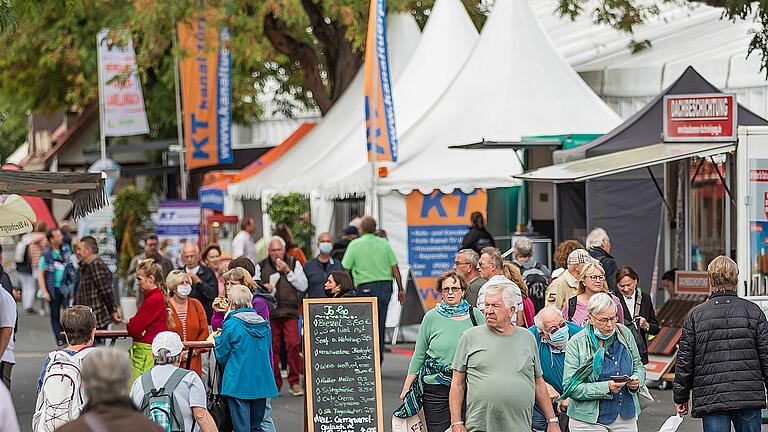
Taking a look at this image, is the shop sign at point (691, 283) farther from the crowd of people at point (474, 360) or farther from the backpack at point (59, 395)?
the backpack at point (59, 395)

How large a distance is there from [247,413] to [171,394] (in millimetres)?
2422

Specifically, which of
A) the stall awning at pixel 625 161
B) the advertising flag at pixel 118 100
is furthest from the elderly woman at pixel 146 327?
the advertising flag at pixel 118 100

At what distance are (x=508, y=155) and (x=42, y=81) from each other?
17799 mm

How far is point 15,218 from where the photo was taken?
13.5m

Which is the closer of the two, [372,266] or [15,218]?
[15,218]

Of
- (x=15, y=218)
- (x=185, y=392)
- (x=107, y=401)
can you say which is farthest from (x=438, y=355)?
(x=15, y=218)

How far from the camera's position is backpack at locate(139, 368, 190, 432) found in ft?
26.4

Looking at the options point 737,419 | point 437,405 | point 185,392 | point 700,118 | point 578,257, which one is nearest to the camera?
point 185,392

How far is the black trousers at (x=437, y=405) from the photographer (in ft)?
30.2

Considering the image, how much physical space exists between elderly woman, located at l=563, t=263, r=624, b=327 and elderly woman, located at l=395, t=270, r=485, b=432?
85 cm

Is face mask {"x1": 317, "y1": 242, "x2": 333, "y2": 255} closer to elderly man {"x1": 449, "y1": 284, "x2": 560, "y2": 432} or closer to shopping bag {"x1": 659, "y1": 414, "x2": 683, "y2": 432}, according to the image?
shopping bag {"x1": 659, "y1": 414, "x2": 683, "y2": 432}

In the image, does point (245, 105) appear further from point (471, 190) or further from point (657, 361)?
point (657, 361)

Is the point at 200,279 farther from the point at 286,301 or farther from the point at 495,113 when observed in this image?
the point at 495,113

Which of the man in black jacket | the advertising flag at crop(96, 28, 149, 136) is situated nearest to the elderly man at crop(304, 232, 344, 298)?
the man in black jacket
